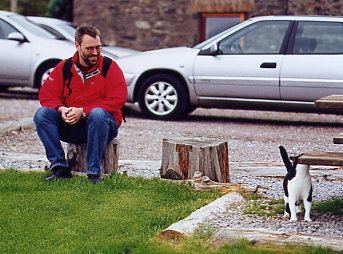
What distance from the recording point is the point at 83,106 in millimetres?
6785

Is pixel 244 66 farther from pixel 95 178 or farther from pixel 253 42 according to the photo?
pixel 95 178

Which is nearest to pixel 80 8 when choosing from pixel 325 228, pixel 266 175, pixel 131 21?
pixel 131 21

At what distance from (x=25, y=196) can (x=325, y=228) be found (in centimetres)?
237

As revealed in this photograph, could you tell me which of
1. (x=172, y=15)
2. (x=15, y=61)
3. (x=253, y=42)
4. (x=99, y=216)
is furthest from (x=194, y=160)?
(x=172, y=15)

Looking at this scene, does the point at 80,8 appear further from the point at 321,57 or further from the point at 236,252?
the point at 236,252

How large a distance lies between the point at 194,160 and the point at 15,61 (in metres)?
8.44

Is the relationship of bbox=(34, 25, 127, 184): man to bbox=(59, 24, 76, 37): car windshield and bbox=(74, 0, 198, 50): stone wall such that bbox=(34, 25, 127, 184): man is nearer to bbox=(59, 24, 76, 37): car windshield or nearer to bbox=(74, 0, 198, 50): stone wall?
bbox=(59, 24, 76, 37): car windshield

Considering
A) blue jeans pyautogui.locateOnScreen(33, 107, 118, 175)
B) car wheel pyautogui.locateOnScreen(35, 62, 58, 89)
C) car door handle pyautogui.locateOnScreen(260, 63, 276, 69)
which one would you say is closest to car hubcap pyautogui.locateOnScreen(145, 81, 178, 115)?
car door handle pyautogui.locateOnScreen(260, 63, 276, 69)

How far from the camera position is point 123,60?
484 inches

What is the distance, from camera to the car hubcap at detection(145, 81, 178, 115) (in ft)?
39.0

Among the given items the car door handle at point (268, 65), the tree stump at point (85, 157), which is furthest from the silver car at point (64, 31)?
the tree stump at point (85, 157)

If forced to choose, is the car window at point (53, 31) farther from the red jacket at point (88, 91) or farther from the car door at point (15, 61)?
the red jacket at point (88, 91)

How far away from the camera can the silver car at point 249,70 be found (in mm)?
11016

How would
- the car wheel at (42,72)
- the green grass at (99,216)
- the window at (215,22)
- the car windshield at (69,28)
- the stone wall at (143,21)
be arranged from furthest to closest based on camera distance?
the stone wall at (143,21), the window at (215,22), the car windshield at (69,28), the car wheel at (42,72), the green grass at (99,216)
